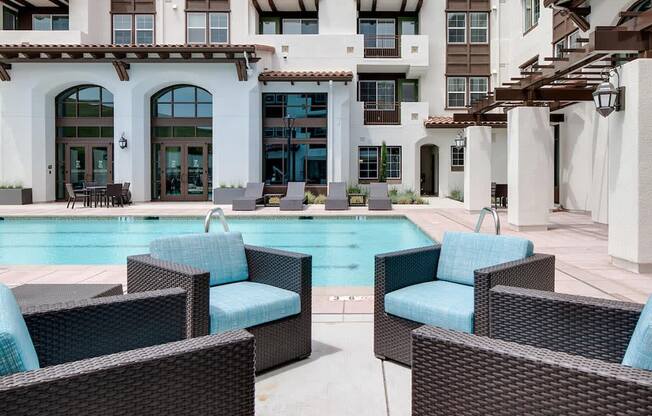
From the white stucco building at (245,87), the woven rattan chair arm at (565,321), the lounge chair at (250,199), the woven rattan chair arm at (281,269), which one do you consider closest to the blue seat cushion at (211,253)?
the woven rattan chair arm at (281,269)

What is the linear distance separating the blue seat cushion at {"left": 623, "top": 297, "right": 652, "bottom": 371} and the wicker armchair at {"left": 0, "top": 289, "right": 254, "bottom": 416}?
141 cm

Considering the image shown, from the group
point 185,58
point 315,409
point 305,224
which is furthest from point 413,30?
point 315,409

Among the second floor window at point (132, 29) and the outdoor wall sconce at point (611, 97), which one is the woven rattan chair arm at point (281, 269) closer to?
the outdoor wall sconce at point (611, 97)

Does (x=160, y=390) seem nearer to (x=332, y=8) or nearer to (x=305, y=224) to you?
(x=305, y=224)

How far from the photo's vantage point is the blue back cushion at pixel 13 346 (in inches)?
57.5

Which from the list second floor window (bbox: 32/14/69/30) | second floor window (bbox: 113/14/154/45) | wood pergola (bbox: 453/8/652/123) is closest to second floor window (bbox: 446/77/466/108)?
wood pergola (bbox: 453/8/652/123)

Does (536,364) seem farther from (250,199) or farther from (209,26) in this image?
(209,26)

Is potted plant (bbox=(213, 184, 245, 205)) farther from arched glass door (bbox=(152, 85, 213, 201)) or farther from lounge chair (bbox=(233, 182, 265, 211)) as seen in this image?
arched glass door (bbox=(152, 85, 213, 201))

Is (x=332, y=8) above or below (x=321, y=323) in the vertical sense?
above

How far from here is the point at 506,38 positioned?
21.9m

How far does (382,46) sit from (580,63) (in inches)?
614

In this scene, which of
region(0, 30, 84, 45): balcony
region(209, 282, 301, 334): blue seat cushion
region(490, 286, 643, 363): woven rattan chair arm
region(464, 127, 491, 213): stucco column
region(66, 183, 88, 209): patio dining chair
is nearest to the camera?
region(490, 286, 643, 363): woven rattan chair arm

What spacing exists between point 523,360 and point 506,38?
2310 centimetres

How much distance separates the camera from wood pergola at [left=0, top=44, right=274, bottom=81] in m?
18.3
